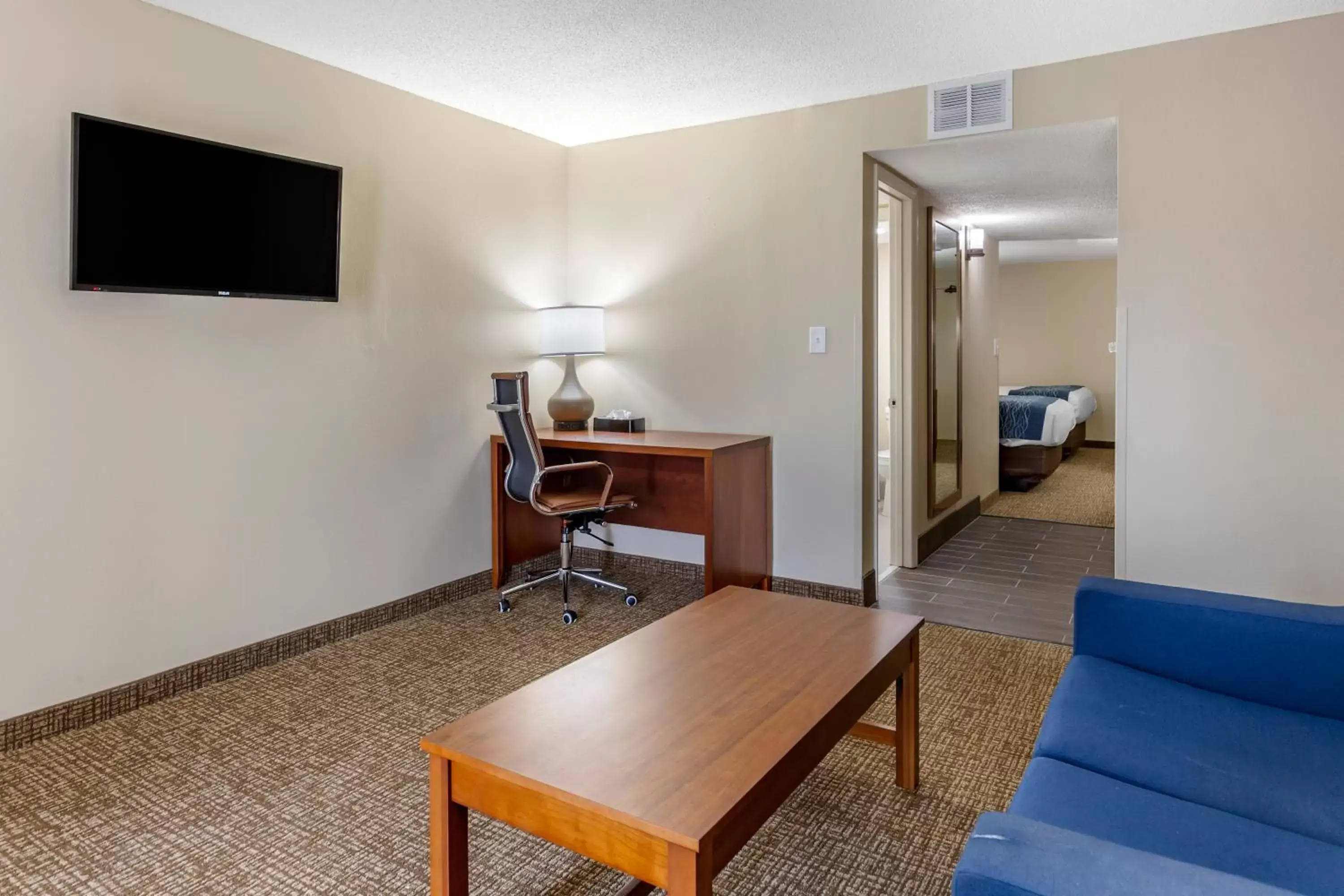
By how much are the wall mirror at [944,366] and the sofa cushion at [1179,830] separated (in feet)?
11.5

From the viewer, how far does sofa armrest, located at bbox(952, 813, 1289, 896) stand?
917 mm

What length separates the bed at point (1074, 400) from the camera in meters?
8.38

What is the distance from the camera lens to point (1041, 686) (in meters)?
2.90

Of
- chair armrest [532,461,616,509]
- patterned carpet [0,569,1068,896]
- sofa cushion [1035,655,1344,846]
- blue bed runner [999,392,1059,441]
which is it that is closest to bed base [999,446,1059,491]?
blue bed runner [999,392,1059,441]

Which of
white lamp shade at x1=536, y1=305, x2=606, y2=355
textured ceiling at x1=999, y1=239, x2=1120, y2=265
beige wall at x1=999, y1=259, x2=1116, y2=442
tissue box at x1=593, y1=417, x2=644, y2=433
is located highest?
textured ceiling at x1=999, y1=239, x2=1120, y2=265

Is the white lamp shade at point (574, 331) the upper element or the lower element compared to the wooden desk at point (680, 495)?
upper

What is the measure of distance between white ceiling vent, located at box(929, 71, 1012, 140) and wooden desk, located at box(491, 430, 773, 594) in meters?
1.57

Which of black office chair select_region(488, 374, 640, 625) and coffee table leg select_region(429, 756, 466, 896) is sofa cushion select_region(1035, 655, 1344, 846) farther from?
black office chair select_region(488, 374, 640, 625)

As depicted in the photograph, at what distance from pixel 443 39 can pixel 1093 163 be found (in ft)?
9.60

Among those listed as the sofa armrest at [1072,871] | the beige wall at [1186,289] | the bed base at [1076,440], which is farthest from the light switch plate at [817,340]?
the bed base at [1076,440]

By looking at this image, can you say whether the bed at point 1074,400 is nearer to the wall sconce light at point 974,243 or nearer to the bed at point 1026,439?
the bed at point 1026,439

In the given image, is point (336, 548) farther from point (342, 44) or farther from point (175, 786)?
point (342, 44)

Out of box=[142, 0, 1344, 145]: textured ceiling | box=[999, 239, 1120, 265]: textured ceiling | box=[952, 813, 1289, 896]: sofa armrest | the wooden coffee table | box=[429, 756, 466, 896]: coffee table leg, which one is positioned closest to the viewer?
box=[952, 813, 1289, 896]: sofa armrest

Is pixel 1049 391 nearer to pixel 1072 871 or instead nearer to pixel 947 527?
pixel 947 527
